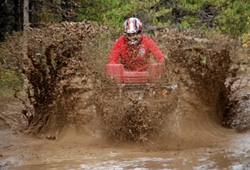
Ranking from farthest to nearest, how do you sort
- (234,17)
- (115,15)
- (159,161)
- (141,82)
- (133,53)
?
1. (234,17)
2. (115,15)
3. (133,53)
4. (141,82)
5. (159,161)

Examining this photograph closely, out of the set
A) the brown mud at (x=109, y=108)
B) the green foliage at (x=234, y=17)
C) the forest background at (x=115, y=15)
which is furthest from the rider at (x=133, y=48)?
the green foliage at (x=234, y=17)

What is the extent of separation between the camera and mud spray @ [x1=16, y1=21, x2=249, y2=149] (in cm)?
973

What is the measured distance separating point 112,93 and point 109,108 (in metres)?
0.27

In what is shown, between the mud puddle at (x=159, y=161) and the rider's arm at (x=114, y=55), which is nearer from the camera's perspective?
the mud puddle at (x=159, y=161)

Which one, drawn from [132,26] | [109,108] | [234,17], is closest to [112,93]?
[109,108]

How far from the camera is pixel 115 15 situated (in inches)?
818

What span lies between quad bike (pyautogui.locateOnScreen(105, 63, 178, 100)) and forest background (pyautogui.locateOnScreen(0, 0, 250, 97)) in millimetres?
5268

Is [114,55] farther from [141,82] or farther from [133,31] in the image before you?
[141,82]

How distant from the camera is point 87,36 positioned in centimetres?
1025

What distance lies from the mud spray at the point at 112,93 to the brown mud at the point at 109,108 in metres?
0.02

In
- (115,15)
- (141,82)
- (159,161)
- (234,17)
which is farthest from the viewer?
(234,17)

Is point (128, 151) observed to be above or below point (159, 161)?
above

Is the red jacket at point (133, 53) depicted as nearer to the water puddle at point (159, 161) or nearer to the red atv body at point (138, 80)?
the red atv body at point (138, 80)

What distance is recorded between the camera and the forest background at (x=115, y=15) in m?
19.0
